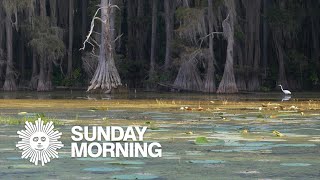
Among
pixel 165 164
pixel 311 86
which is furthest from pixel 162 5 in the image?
pixel 165 164

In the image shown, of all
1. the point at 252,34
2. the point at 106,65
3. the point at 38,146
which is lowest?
the point at 38,146

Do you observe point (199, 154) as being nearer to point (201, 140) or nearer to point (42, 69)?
point (201, 140)

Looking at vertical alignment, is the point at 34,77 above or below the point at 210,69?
below

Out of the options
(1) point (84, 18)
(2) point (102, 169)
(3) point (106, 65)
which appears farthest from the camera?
(1) point (84, 18)

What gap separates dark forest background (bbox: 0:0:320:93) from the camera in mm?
27375

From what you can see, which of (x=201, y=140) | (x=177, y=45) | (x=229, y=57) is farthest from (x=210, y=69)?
(x=201, y=140)

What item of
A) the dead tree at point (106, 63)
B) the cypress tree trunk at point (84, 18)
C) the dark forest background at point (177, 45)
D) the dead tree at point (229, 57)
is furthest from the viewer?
the cypress tree trunk at point (84, 18)

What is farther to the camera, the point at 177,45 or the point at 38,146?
the point at 177,45

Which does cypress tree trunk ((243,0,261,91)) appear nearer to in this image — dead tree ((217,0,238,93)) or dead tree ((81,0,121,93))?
dead tree ((217,0,238,93))

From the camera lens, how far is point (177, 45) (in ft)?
92.1

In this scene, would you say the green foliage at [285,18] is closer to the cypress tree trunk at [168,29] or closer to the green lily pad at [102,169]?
the cypress tree trunk at [168,29]

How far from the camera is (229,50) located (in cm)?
2672

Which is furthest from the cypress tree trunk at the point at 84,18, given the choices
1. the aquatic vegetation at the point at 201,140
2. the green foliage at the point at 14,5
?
the aquatic vegetation at the point at 201,140

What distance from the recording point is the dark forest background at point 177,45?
27.4 meters
